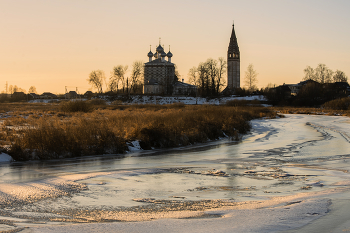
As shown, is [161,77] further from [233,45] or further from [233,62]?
[233,45]

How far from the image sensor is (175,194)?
8.84 meters

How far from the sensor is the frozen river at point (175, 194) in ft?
21.3

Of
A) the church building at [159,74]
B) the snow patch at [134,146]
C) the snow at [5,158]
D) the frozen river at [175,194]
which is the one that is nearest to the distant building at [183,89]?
the church building at [159,74]

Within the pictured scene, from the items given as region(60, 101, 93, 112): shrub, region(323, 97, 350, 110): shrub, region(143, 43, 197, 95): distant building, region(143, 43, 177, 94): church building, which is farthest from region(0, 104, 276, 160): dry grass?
region(143, 43, 177, 94): church building

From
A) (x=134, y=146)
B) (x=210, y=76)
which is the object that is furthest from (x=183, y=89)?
(x=134, y=146)

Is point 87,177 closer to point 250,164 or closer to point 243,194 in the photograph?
point 243,194

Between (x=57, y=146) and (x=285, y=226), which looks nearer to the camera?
(x=285, y=226)

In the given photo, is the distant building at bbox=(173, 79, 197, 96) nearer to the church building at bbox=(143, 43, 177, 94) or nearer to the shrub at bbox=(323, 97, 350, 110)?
the church building at bbox=(143, 43, 177, 94)

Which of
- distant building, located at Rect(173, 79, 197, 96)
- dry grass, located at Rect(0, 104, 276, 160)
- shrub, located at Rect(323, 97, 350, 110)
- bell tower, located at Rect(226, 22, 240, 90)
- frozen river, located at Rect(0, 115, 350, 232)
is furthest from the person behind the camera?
bell tower, located at Rect(226, 22, 240, 90)

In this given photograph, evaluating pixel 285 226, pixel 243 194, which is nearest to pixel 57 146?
pixel 243 194

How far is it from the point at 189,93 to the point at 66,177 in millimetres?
107024

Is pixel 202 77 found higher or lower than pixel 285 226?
higher

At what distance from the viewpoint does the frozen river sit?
6488mm

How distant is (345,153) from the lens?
16.8 m
